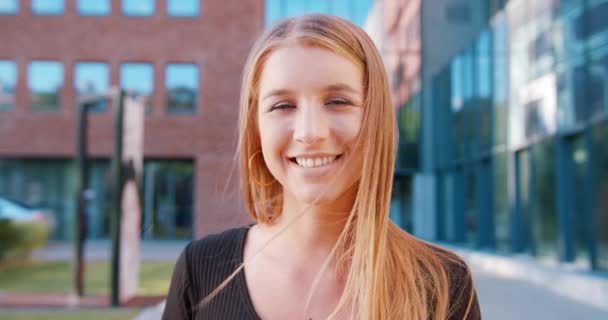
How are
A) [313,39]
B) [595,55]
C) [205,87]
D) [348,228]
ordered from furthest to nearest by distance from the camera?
[205,87]
[595,55]
[348,228]
[313,39]

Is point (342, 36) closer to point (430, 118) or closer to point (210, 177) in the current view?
point (430, 118)

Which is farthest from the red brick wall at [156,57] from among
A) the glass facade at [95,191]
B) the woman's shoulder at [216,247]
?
the woman's shoulder at [216,247]

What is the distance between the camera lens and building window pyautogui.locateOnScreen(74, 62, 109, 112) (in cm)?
1892

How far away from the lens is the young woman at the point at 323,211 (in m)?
1.16

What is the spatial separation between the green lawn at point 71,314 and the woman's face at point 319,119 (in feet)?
Answer: 20.3

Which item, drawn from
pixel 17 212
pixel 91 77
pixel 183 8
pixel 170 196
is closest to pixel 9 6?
pixel 91 77

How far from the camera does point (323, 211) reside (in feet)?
4.18

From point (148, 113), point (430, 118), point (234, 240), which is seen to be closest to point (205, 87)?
point (148, 113)

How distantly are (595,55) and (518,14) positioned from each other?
3.20 m

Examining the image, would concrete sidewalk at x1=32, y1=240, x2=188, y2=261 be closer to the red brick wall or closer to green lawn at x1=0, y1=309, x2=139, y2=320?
the red brick wall

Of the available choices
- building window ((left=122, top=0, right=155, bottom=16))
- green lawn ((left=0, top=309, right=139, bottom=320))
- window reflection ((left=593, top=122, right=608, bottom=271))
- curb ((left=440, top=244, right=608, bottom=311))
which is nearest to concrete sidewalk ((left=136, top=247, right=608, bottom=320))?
curb ((left=440, top=244, right=608, bottom=311))

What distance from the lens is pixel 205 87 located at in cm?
1886

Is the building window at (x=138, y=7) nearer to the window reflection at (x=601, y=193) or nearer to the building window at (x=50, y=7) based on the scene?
the building window at (x=50, y=7)

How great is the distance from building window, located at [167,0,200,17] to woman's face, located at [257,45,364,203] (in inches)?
737
